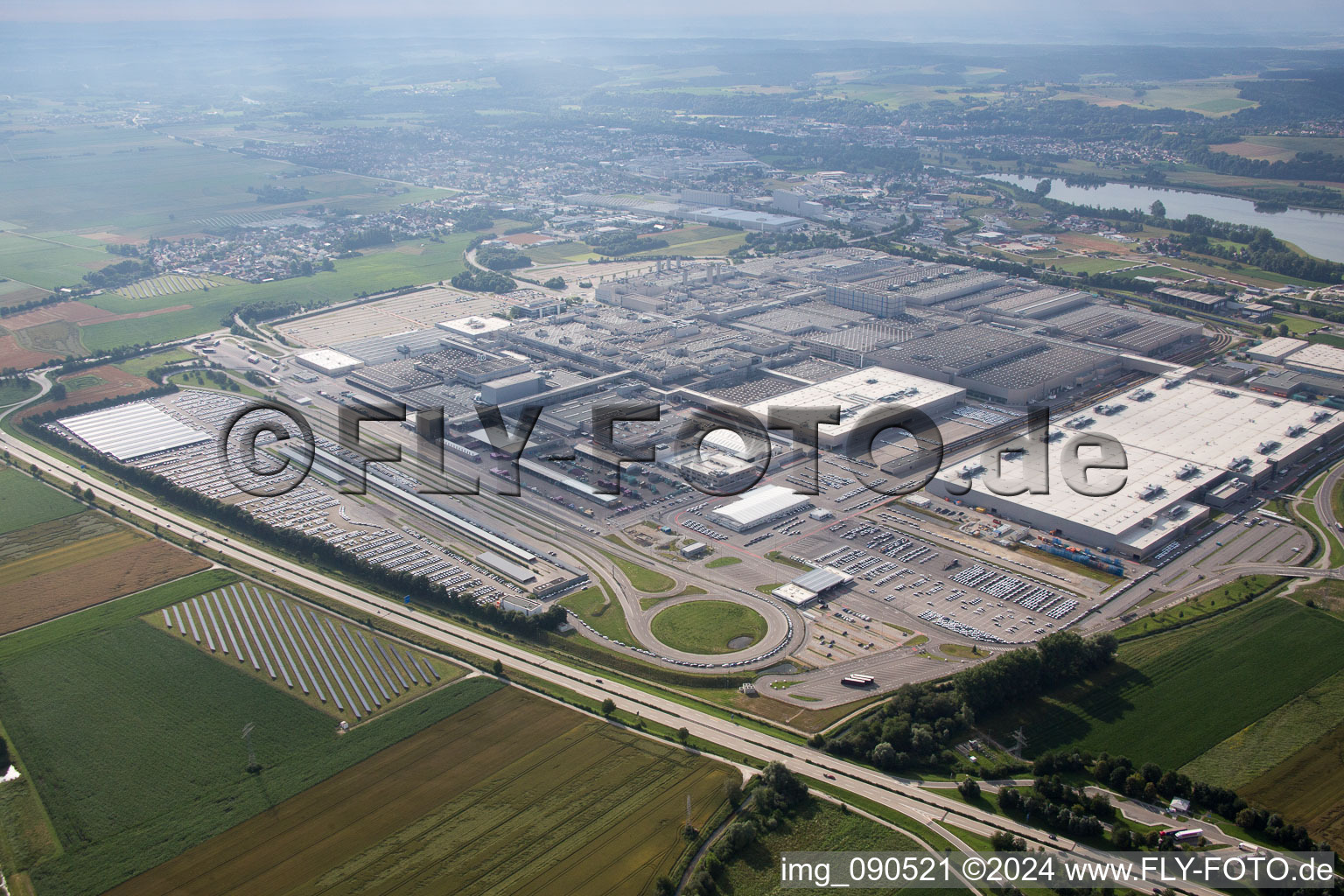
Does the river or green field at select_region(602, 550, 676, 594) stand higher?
the river

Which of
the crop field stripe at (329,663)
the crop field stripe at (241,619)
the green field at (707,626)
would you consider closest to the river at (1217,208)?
the green field at (707,626)

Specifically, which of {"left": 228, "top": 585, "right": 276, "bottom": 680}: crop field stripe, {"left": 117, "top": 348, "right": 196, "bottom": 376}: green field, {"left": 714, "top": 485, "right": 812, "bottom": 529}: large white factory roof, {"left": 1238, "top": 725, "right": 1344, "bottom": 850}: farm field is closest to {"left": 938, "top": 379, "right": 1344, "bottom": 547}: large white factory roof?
{"left": 714, "top": 485, "right": 812, "bottom": 529}: large white factory roof

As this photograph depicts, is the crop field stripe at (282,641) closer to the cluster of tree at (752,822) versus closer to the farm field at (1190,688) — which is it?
the cluster of tree at (752,822)

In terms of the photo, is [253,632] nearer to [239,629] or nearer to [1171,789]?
[239,629]

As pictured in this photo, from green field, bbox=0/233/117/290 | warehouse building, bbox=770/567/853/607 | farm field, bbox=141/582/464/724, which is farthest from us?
green field, bbox=0/233/117/290

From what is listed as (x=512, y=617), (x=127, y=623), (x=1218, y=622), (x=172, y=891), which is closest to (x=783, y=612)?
(x=512, y=617)

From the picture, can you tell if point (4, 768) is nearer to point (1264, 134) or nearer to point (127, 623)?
point (127, 623)

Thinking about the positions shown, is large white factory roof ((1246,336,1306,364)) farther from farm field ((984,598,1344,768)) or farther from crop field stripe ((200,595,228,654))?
crop field stripe ((200,595,228,654))
